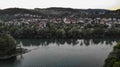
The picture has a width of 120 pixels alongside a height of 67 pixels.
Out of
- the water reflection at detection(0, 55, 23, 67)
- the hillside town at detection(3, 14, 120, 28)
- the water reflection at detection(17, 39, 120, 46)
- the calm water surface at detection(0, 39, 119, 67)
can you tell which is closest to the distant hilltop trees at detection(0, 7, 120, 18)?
the hillside town at detection(3, 14, 120, 28)

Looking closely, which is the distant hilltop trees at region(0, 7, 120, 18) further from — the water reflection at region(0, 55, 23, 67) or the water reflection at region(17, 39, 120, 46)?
the water reflection at region(0, 55, 23, 67)

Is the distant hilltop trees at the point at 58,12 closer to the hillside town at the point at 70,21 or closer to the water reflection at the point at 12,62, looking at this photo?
the hillside town at the point at 70,21

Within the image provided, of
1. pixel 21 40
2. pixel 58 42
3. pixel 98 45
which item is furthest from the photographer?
pixel 21 40

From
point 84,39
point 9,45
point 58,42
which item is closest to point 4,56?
point 9,45

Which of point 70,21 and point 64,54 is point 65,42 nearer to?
point 64,54

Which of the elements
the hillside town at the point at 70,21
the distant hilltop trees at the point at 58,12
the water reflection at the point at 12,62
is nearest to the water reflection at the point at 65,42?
the water reflection at the point at 12,62

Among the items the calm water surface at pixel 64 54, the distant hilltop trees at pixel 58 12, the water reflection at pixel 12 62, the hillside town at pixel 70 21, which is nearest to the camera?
the calm water surface at pixel 64 54

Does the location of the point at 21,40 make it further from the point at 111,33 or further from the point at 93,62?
the point at 93,62

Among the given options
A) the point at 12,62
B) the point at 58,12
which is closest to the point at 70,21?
the point at 58,12
